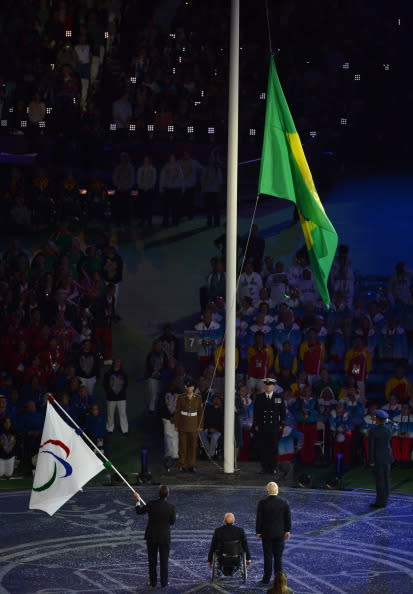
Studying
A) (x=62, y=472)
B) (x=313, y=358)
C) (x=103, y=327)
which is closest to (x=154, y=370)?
(x=103, y=327)

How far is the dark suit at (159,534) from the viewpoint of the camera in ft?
55.7

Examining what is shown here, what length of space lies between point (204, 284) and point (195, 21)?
829 cm

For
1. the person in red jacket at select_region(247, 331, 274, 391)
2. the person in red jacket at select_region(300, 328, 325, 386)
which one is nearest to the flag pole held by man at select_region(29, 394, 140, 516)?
the person in red jacket at select_region(247, 331, 274, 391)

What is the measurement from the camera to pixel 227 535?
55.1 ft

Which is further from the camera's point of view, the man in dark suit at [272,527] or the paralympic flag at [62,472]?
the paralympic flag at [62,472]

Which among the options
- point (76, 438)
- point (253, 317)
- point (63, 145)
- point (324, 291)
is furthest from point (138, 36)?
point (76, 438)

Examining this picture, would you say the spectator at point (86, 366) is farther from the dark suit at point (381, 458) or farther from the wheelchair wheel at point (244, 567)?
the wheelchair wheel at point (244, 567)

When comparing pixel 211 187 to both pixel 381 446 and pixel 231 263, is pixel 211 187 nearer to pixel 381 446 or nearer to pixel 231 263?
pixel 231 263

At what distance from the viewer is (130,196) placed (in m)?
33.9

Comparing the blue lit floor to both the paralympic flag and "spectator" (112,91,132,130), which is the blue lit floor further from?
"spectator" (112,91,132,130)

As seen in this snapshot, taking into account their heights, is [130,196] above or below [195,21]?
below

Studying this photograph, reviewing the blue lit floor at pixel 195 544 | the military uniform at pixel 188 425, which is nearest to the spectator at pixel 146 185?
the military uniform at pixel 188 425

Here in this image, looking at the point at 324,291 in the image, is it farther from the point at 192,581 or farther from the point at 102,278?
the point at 102,278

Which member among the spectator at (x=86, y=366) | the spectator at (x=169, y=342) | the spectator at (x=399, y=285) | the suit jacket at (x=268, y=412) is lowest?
the suit jacket at (x=268, y=412)
